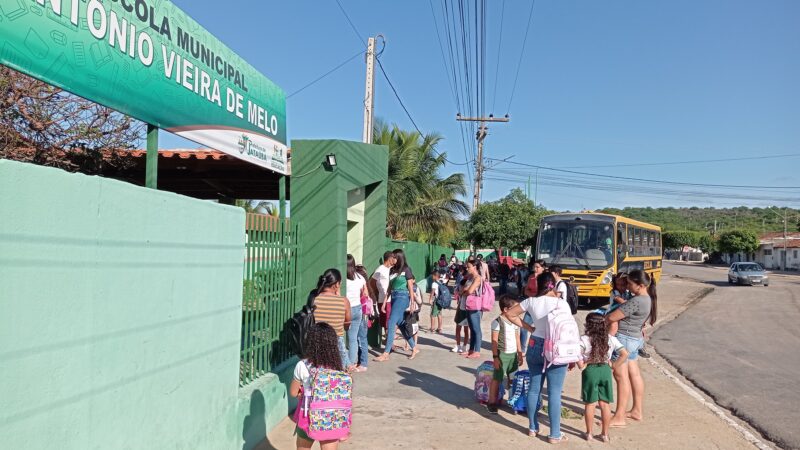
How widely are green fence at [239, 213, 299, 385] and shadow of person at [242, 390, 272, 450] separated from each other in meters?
0.20

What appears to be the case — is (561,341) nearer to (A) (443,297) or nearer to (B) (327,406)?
(B) (327,406)

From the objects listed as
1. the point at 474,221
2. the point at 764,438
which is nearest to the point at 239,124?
the point at 764,438

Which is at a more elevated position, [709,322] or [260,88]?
[260,88]

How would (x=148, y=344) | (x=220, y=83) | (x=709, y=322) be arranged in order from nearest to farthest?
(x=148, y=344) < (x=220, y=83) < (x=709, y=322)

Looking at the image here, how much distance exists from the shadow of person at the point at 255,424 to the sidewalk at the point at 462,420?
12 centimetres

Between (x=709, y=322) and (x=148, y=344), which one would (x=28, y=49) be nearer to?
(x=148, y=344)

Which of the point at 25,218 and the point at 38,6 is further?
the point at 38,6

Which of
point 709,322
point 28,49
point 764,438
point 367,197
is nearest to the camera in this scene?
point 28,49

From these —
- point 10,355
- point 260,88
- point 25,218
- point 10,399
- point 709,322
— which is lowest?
point 709,322

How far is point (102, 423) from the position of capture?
3189mm

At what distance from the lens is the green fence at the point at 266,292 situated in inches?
221

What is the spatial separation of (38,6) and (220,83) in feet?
7.26

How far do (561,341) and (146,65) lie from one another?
13.5 ft

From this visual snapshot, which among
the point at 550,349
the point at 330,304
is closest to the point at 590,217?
the point at 550,349
